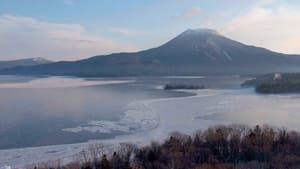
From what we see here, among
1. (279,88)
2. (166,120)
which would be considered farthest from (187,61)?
(166,120)

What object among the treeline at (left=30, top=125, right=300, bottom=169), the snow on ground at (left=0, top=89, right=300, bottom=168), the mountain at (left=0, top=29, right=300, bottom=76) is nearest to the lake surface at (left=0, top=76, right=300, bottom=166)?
the snow on ground at (left=0, top=89, right=300, bottom=168)

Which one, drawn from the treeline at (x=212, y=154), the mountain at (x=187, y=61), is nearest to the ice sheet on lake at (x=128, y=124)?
the treeline at (x=212, y=154)

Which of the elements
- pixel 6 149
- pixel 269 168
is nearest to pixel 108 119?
pixel 6 149

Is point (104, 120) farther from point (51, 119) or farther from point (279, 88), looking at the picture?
point (279, 88)

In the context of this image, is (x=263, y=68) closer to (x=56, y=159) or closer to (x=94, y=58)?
(x=94, y=58)

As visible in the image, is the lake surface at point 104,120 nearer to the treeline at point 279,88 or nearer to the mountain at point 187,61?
the treeline at point 279,88
